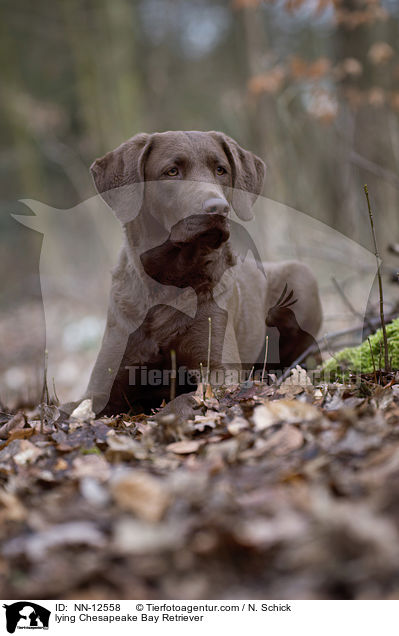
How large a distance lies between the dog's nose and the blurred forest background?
3370mm

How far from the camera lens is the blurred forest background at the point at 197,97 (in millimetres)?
8383

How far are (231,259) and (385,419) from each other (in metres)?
1.92

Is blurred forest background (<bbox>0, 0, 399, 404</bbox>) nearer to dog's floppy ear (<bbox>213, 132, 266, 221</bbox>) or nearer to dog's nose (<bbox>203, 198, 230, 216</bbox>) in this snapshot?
dog's floppy ear (<bbox>213, 132, 266, 221</bbox>)

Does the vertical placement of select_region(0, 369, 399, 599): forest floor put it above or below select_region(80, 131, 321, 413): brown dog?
below

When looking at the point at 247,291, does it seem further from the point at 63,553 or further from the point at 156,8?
the point at 156,8

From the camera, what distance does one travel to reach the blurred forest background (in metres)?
8.38

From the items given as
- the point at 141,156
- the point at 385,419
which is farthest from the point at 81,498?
the point at 141,156

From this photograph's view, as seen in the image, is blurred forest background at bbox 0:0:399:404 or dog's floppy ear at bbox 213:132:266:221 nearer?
dog's floppy ear at bbox 213:132:266:221

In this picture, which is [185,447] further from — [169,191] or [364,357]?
[364,357]

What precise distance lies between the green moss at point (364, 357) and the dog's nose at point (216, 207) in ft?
3.92

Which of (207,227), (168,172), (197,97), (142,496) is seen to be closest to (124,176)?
(168,172)

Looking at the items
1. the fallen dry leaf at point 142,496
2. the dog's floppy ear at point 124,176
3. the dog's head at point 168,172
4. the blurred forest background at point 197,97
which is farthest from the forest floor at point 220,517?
the blurred forest background at point 197,97

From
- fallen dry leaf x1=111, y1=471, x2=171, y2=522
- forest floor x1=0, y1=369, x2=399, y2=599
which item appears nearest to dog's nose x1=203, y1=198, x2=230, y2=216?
forest floor x1=0, y1=369, x2=399, y2=599
